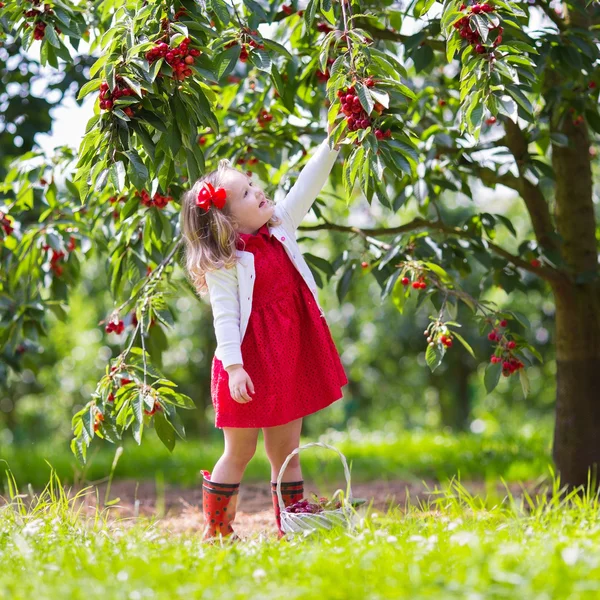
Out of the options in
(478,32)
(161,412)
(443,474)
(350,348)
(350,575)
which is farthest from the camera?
(350,348)

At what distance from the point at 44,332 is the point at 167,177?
4.50 ft

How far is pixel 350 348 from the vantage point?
563 inches

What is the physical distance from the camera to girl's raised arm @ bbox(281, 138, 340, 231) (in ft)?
8.68

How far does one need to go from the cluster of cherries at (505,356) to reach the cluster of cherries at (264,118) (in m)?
1.22

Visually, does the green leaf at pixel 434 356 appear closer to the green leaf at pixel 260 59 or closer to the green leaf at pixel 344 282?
the green leaf at pixel 344 282

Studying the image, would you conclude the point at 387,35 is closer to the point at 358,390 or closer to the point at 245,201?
the point at 245,201

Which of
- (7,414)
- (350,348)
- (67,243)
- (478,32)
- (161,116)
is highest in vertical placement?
(478,32)

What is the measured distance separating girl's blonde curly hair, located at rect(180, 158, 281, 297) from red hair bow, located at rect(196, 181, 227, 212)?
0.14ft

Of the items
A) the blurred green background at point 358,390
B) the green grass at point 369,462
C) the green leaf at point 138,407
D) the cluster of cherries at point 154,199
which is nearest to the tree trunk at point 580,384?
the blurred green background at point 358,390

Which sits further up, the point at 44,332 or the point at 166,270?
the point at 166,270

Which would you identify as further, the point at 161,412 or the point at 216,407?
the point at 216,407

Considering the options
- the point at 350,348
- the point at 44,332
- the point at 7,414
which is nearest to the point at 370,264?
the point at 44,332

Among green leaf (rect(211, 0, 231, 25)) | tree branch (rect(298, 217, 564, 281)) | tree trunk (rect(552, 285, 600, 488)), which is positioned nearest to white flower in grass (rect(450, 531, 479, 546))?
green leaf (rect(211, 0, 231, 25))

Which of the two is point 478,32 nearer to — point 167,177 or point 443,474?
point 167,177
